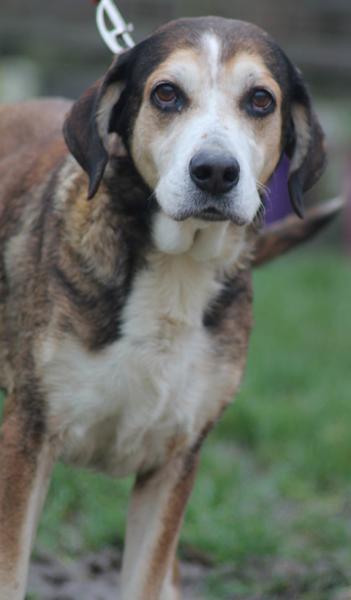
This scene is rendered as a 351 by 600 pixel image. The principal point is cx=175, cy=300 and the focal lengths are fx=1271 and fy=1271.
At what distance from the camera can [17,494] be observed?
3684 millimetres

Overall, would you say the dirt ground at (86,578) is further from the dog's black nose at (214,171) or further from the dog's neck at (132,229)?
the dog's black nose at (214,171)

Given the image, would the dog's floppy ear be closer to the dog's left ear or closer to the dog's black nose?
the dog's black nose

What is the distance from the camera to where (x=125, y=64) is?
3725 millimetres

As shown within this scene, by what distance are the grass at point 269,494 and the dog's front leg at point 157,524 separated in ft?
2.26

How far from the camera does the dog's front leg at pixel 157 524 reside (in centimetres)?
397

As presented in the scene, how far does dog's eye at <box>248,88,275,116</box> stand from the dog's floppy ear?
412 millimetres

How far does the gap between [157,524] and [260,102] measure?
135 cm

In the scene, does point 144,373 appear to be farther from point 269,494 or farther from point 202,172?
point 269,494

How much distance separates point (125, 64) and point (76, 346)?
838mm

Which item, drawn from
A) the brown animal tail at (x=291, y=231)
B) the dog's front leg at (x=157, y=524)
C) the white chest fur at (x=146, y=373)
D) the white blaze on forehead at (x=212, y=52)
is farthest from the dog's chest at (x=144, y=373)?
the brown animal tail at (x=291, y=231)

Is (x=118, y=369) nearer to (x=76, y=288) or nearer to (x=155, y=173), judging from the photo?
(x=76, y=288)

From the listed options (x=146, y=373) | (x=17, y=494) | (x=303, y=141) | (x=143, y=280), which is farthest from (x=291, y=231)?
(x=17, y=494)

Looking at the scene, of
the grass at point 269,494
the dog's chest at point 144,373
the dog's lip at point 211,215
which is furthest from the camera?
the grass at point 269,494

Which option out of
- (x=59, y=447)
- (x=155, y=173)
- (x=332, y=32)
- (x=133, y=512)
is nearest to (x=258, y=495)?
(x=133, y=512)
